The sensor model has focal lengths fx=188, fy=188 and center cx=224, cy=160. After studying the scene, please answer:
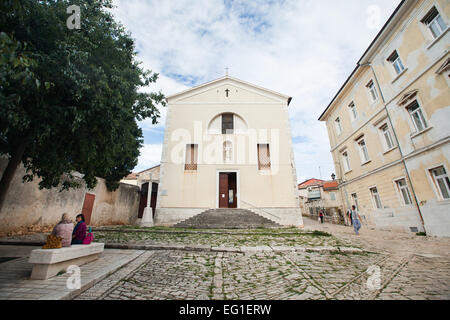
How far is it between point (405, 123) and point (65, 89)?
1364 cm

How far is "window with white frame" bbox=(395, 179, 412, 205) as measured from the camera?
9.59 meters

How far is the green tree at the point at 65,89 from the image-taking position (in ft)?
12.1

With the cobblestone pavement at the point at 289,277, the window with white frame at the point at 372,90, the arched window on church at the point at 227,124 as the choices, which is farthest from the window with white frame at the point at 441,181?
the arched window on church at the point at 227,124

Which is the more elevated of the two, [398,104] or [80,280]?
[398,104]

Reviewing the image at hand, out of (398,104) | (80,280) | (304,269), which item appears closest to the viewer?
(80,280)

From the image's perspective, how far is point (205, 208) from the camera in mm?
13859

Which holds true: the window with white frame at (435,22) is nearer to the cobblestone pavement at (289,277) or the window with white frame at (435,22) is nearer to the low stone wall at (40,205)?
the cobblestone pavement at (289,277)

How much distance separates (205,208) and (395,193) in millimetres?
11422

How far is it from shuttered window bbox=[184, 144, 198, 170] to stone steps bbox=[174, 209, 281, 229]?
3.91 m

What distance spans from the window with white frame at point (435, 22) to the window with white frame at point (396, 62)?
1597mm

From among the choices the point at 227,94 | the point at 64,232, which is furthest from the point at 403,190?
the point at 227,94

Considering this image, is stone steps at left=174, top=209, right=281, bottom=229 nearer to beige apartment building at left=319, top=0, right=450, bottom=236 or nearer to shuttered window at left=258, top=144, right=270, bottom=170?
shuttered window at left=258, top=144, right=270, bottom=170
